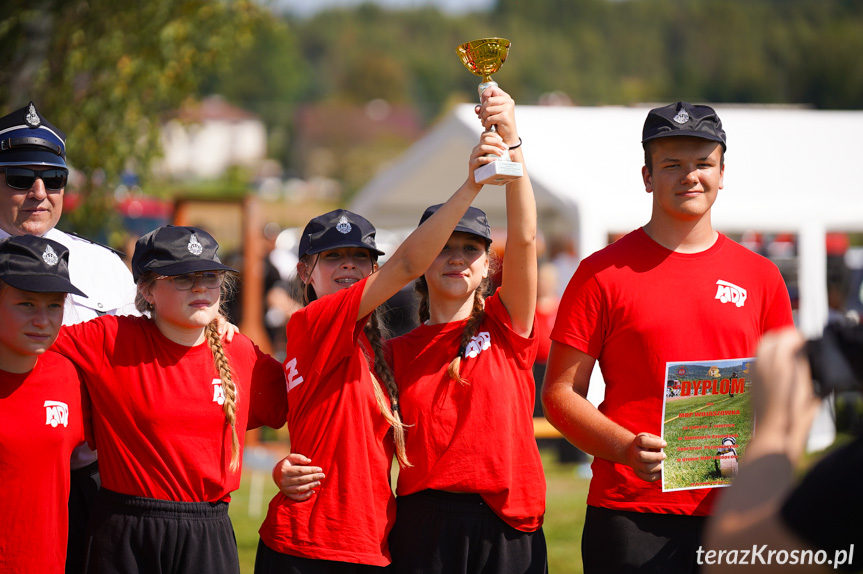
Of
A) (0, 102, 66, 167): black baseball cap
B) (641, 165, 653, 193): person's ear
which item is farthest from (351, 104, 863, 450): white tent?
(0, 102, 66, 167): black baseball cap

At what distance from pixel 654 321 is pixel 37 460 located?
2067 mm

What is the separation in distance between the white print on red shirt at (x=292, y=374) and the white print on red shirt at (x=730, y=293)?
147cm

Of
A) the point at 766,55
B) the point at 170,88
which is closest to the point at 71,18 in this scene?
the point at 170,88

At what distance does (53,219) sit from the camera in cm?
355

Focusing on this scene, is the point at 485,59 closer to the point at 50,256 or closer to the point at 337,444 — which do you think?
the point at 337,444

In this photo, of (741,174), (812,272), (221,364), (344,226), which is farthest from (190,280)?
(812,272)

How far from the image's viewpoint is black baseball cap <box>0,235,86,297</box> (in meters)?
2.96

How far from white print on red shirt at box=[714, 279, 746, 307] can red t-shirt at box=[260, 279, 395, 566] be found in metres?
1.22

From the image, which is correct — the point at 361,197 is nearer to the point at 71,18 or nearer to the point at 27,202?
the point at 71,18

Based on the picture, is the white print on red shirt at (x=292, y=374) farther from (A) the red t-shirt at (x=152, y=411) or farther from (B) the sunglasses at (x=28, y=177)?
(B) the sunglasses at (x=28, y=177)

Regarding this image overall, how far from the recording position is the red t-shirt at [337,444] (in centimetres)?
305

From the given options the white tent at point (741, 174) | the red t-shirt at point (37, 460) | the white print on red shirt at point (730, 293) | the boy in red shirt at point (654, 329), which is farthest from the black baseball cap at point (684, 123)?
the white tent at point (741, 174)

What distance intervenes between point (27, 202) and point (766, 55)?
99060mm

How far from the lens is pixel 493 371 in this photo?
3232 millimetres
